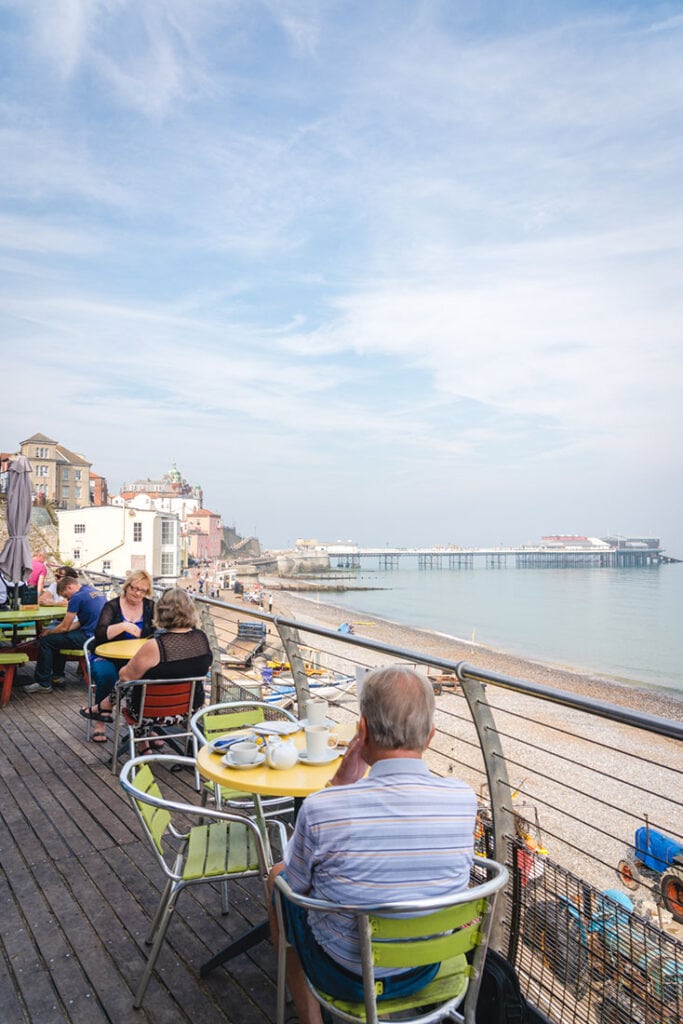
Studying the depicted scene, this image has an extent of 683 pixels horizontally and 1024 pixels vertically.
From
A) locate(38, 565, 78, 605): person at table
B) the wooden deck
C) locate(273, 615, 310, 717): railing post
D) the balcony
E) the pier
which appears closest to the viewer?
the balcony

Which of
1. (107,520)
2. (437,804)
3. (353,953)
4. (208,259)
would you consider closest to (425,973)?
(353,953)

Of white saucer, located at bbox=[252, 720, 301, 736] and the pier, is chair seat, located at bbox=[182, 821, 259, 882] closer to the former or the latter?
white saucer, located at bbox=[252, 720, 301, 736]

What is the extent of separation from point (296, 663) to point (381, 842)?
8.96 feet

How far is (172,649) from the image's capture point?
486 cm

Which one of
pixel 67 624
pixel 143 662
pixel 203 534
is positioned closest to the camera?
pixel 143 662

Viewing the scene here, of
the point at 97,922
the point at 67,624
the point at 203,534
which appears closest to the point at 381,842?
the point at 97,922

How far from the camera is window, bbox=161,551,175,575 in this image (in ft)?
176

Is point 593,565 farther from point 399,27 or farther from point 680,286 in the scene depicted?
point 399,27

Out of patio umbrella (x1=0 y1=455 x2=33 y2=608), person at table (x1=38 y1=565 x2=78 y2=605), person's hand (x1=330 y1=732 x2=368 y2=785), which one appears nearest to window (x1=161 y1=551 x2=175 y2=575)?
person at table (x1=38 y1=565 x2=78 y2=605)

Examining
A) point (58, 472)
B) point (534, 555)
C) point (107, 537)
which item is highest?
point (58, 472)

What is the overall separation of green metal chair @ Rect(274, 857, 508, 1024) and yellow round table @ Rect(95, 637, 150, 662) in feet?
13.6

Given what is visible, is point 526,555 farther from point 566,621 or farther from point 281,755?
point 281,755

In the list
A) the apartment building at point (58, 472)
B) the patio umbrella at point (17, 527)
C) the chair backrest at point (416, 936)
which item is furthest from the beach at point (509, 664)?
the apartment building at point (58, 472)

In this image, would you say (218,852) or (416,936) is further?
(218,852)
